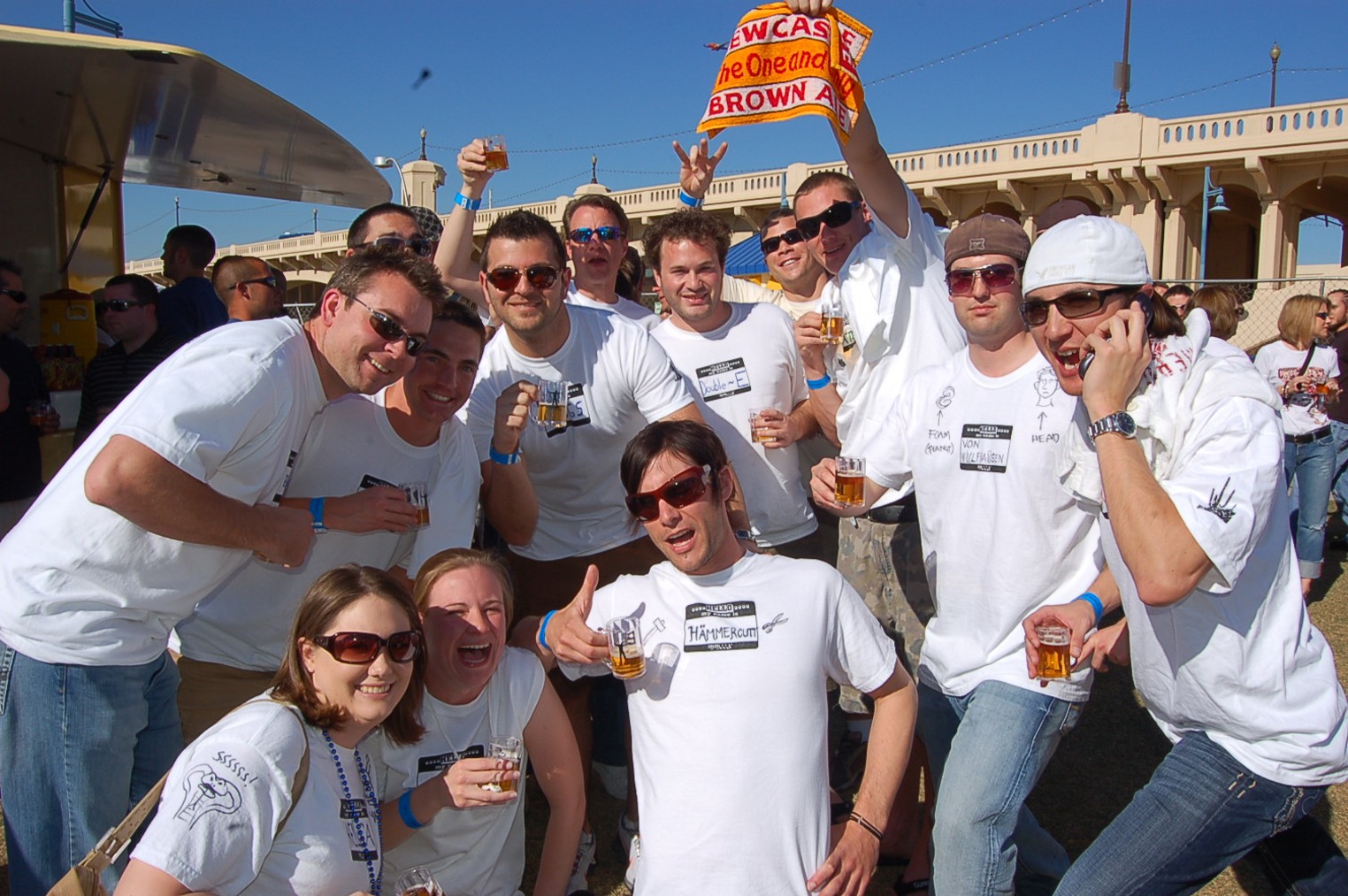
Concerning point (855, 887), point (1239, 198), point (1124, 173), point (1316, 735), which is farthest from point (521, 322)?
point (1239, 198)

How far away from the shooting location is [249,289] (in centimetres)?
588

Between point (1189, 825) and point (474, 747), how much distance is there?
210 centimetres

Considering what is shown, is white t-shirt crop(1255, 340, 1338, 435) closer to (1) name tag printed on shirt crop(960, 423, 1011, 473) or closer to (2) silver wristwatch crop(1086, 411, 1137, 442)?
(1) name tag printed on shirt crop(960, 423, 1011, 473)

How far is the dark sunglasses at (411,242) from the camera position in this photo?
478 cm

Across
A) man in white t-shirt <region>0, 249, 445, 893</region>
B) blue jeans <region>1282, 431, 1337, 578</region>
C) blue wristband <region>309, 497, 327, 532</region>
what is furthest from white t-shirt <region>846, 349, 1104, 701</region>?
blue jeans <region>1282, 431, 1337, 578</region>

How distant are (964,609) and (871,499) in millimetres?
608

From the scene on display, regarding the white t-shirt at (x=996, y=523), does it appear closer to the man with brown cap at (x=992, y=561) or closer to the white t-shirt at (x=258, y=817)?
the man with brown cap at (x=992, y=561)

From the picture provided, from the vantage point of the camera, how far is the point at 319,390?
3.13m

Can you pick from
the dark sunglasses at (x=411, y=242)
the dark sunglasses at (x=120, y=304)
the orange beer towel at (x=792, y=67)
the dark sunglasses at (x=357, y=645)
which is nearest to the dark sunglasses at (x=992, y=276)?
the orange beer towel at (x=792, y=67)

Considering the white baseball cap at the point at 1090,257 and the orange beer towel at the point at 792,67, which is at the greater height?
the orange beer towel at the point at 792,67

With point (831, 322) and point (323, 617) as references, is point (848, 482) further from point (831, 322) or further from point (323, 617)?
point (323, 617)

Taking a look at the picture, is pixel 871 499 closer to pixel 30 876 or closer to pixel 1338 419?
pixel 30 876

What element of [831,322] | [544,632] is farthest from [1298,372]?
[544,632]

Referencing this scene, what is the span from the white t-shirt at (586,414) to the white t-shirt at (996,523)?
128 centimetres
